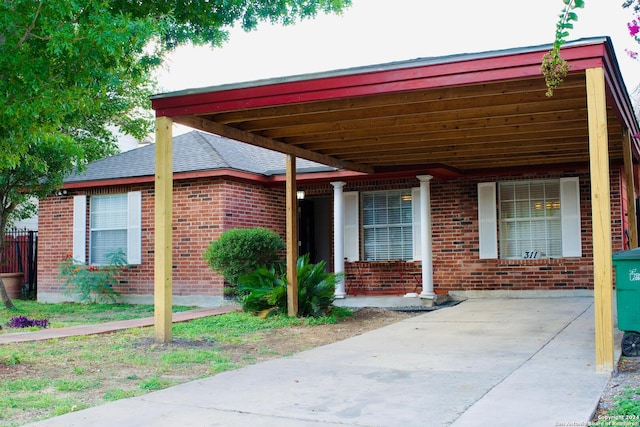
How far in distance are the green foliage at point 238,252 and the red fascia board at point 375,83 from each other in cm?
435

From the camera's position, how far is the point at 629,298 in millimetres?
6352

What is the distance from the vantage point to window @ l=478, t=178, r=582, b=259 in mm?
12891

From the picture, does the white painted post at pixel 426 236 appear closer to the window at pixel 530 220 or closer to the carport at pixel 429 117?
the window at pixel 530 220

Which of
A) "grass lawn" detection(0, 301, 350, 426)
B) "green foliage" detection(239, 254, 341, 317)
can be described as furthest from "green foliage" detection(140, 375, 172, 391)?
"green foliage" detection(239, 254, 341, 317)

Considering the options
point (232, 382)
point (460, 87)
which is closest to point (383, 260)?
point (460, 87)

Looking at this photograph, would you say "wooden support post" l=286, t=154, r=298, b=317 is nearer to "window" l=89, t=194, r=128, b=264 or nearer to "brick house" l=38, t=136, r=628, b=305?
"brick house" l=38, t=136, r=628, b=305

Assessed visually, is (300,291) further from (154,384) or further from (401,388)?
(401,388)

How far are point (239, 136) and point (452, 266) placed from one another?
6.66 m

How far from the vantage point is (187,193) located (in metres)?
13.7

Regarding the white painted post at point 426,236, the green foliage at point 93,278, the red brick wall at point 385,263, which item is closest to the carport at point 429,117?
the white painted post at point 426,236

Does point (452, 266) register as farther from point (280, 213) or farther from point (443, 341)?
point (443, 341)

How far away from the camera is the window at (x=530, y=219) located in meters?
12.9

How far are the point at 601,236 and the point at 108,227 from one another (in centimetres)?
1142

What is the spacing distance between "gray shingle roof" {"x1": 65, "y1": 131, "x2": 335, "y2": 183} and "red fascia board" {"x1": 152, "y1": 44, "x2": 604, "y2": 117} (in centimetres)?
529
